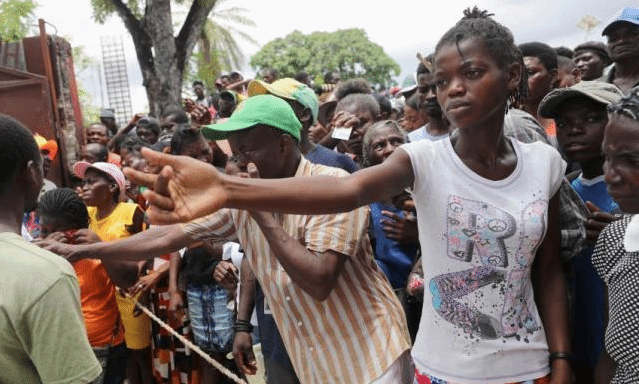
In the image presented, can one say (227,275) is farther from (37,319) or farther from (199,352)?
(37,319)

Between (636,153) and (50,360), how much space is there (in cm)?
169

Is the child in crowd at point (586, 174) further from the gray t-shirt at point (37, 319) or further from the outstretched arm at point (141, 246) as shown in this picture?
the gray t-shirt at point (37, 319)

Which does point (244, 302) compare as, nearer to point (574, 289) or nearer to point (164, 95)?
point (574, 289)

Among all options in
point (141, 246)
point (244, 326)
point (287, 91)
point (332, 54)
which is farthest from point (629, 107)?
point (332, 54)

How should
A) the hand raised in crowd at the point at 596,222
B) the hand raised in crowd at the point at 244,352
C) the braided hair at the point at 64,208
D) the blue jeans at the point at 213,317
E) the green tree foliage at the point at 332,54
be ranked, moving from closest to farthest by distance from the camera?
the hand raised in crowd at the point at 596,222 < the hand raised in crowd at the point at 244,352 < the braided hair at the point at 64,208 < the blue jeans at the point at 213,317 < the green tree foliage at the point at 332,54

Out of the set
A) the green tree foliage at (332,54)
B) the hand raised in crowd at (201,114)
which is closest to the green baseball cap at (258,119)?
the hand raised in crowd at (201,114)

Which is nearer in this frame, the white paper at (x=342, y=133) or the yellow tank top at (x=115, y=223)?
the yellow tank top at (x=115, y=223)

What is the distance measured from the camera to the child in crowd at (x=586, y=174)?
215cm

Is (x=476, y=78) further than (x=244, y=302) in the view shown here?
No

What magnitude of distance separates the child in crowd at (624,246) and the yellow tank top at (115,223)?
335 cm

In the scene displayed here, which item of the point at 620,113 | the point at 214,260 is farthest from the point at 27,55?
the point at 620,113

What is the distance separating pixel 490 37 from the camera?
184 cm

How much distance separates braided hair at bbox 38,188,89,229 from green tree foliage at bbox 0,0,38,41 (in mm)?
14262

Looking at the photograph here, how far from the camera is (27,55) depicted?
26.3 ft
